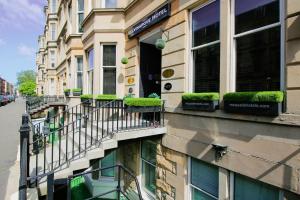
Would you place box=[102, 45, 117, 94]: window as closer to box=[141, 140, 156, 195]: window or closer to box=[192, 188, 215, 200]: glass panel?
box=[141, 140, 156, 195]: window

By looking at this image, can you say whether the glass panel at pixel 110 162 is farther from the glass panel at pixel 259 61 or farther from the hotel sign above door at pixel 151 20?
the glass panel at pixel 259 61

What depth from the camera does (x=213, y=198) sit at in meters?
5.48

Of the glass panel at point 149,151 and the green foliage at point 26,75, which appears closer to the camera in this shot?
the glass panel at point 149,151

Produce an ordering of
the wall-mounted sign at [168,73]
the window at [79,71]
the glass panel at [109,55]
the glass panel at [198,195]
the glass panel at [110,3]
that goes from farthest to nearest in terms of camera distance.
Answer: the window at [79,71] < the glass panel at [110,3] < the glass panel at [109,55] < the wall-mounted sign at [168,73] < the glass panel at [198,195]

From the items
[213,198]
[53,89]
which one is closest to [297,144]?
[213,198]

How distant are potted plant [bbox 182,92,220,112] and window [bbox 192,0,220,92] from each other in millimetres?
330

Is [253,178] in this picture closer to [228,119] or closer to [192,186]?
[228,119]

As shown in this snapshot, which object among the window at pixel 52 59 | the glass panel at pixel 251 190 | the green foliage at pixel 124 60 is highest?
the window at pixel 52 59

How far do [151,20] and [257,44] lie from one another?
390 centimetres

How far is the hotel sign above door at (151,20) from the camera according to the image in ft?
22.6

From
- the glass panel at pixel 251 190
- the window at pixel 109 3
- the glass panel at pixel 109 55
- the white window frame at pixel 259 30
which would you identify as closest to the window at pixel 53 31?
the window at pixel 109 3

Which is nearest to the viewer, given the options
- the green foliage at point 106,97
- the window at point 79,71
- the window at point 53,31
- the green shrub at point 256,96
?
the green shrub at point 256,96

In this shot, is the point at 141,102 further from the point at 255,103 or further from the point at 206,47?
the point at 255,103

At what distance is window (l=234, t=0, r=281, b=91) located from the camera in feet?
13.9
